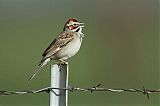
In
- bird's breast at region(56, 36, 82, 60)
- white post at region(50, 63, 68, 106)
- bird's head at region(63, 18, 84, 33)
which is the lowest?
white post at region(50, 63, 68, 106)

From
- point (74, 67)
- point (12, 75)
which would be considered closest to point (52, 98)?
point (12, 75)

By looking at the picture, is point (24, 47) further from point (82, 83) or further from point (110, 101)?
point (110, 101)

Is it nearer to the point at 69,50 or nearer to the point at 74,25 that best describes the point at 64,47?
the point at 69,50

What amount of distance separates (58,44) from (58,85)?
11.7 ft

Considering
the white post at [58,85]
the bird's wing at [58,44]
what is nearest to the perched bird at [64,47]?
the bird's wing at [58,44]

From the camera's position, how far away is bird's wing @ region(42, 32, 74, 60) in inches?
415

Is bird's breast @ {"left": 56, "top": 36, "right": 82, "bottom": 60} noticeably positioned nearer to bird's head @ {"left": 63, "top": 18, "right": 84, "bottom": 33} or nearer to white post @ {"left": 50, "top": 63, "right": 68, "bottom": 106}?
bird's head @ {"left": 63, "top": 18, "right": 84, "bottom": 33}

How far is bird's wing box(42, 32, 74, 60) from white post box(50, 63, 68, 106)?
318 centimetres

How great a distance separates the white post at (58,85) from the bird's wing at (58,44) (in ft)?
10.4

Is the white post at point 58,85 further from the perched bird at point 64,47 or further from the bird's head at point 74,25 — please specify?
the bird's head at point 74,25

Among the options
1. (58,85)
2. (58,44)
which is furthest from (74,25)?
(58,85)

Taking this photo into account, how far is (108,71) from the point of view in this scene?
2131cm

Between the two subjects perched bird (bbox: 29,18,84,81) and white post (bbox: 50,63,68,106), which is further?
perched bird (bbox: 29,18,84,81)

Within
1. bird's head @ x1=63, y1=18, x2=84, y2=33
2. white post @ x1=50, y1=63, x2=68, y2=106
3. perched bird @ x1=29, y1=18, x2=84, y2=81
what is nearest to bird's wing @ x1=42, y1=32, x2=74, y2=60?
perched bird @ x1=29, y1=18, x2=84, y2=81
